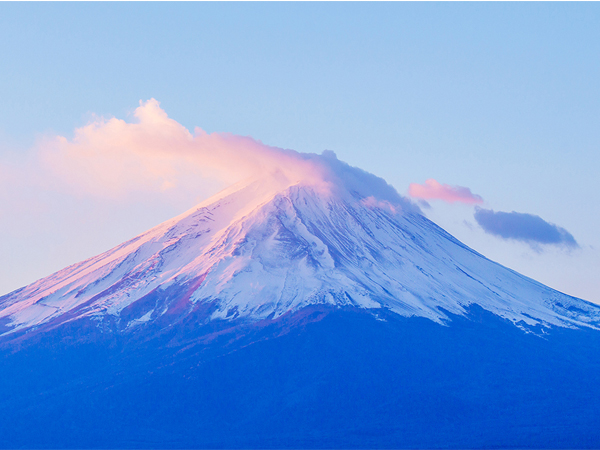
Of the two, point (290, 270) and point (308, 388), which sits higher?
point (290, 270)

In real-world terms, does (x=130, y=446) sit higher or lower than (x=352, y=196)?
lower

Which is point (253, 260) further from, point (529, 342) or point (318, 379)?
point (529, 342)

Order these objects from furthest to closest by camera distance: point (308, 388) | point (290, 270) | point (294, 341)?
point (290, 270) → point (294, 341) → point (308, 388)

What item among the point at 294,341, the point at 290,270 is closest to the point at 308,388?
the point at 294,341

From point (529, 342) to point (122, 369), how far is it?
4524cm

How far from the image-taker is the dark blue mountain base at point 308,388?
275 ft

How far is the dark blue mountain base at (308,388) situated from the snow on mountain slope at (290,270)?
4585 millimetres

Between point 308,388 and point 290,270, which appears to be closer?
point 308,388

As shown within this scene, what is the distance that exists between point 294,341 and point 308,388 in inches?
308

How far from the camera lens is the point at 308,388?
297ft

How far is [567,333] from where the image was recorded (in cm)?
11425

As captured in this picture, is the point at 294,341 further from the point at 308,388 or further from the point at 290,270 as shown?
the point at 290,270

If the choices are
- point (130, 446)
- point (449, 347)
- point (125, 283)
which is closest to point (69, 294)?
point (125, 283)

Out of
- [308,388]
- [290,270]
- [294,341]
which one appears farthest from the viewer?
[290,270]
